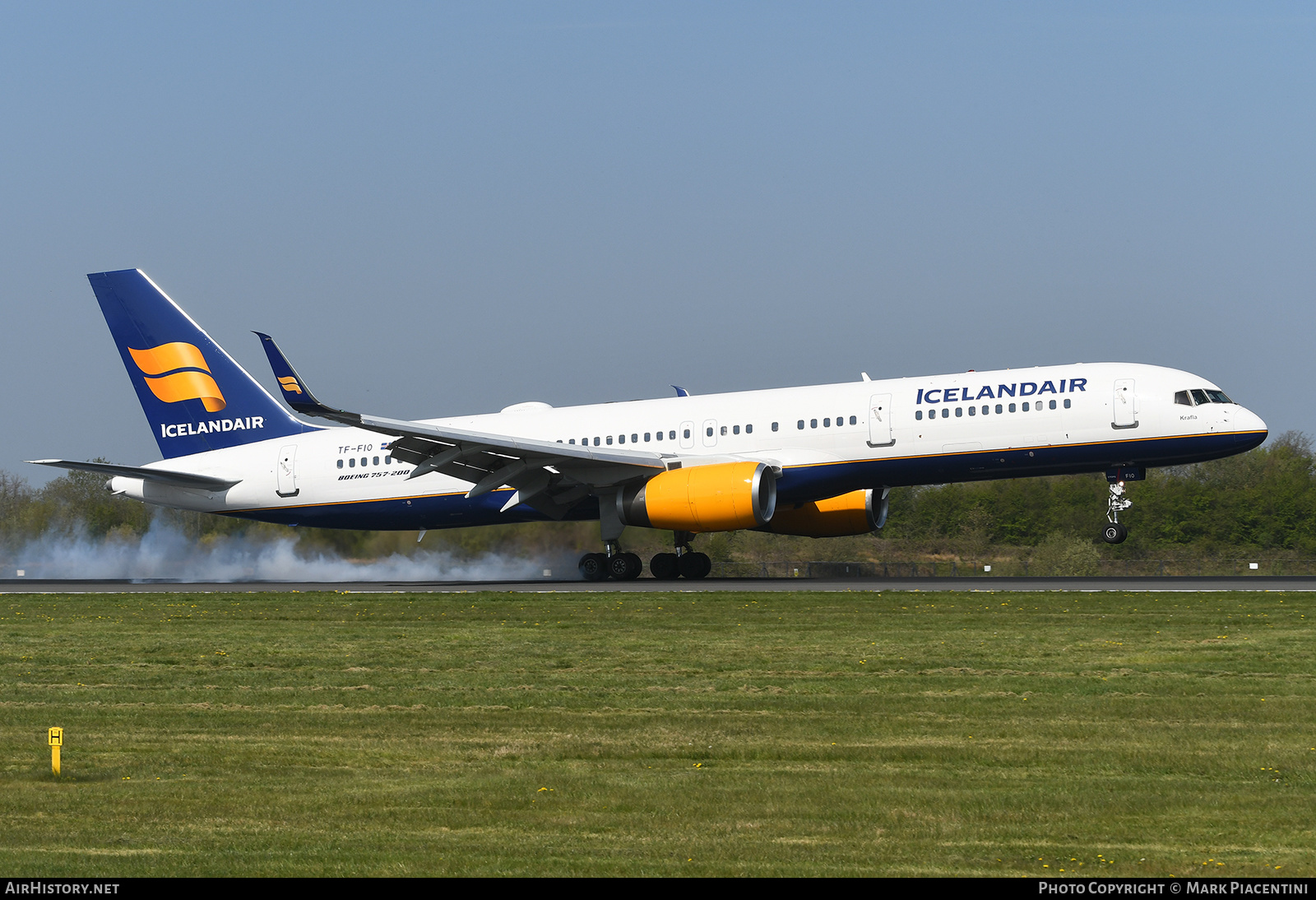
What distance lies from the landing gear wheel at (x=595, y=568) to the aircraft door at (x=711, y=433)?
3979 millimetres

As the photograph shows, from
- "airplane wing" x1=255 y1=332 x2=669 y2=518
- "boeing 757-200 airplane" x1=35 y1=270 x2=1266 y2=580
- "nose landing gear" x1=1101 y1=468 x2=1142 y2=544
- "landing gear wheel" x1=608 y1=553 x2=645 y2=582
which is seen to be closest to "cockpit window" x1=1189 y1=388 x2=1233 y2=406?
"boeing 757-200 airplane" x1=35 y1=270 x2=1266 y2=580

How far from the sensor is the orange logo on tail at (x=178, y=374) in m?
38.3

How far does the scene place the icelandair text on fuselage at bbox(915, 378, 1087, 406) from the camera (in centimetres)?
3055

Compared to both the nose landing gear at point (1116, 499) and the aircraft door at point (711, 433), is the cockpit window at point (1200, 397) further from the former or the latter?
the aircraft door at point (711, 433)

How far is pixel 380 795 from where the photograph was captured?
31.0 ft

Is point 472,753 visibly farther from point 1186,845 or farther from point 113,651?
point 113,651

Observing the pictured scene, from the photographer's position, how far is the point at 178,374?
1515 inches

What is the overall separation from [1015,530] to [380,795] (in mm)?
46788

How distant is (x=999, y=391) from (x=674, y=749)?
21519mm

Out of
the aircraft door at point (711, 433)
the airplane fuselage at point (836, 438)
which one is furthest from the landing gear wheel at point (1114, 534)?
the aircraft door at point (711, 433)

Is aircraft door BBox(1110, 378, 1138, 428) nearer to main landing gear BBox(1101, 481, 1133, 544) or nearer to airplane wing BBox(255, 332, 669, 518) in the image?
main landing gear BBox(1101, 481, 1133, 544)
